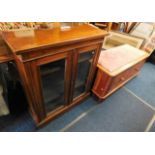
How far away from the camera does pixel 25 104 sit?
4.60ft

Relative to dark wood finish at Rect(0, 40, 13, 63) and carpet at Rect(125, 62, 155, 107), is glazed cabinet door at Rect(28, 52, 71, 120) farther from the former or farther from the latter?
carpet at Rect(125, 62, 155, 107)

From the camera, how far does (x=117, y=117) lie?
62.4 inches

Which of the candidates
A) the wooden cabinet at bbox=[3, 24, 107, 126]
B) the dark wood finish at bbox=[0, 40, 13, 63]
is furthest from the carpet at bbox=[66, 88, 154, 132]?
the dark wood finish at bbox=[0, 40, 13, 63]

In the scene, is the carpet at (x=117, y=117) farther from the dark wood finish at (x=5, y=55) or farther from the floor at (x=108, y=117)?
the dark wood finish at (x=5, y=55)

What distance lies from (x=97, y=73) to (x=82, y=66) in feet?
0.89

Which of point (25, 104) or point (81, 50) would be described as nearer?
point (81, 50)

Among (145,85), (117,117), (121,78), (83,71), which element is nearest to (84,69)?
(83,71)

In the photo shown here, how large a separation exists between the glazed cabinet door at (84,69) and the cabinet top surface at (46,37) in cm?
13

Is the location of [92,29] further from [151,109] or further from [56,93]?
[151,109]

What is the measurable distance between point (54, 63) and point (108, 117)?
1037 millimetres

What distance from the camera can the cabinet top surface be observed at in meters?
0.73
